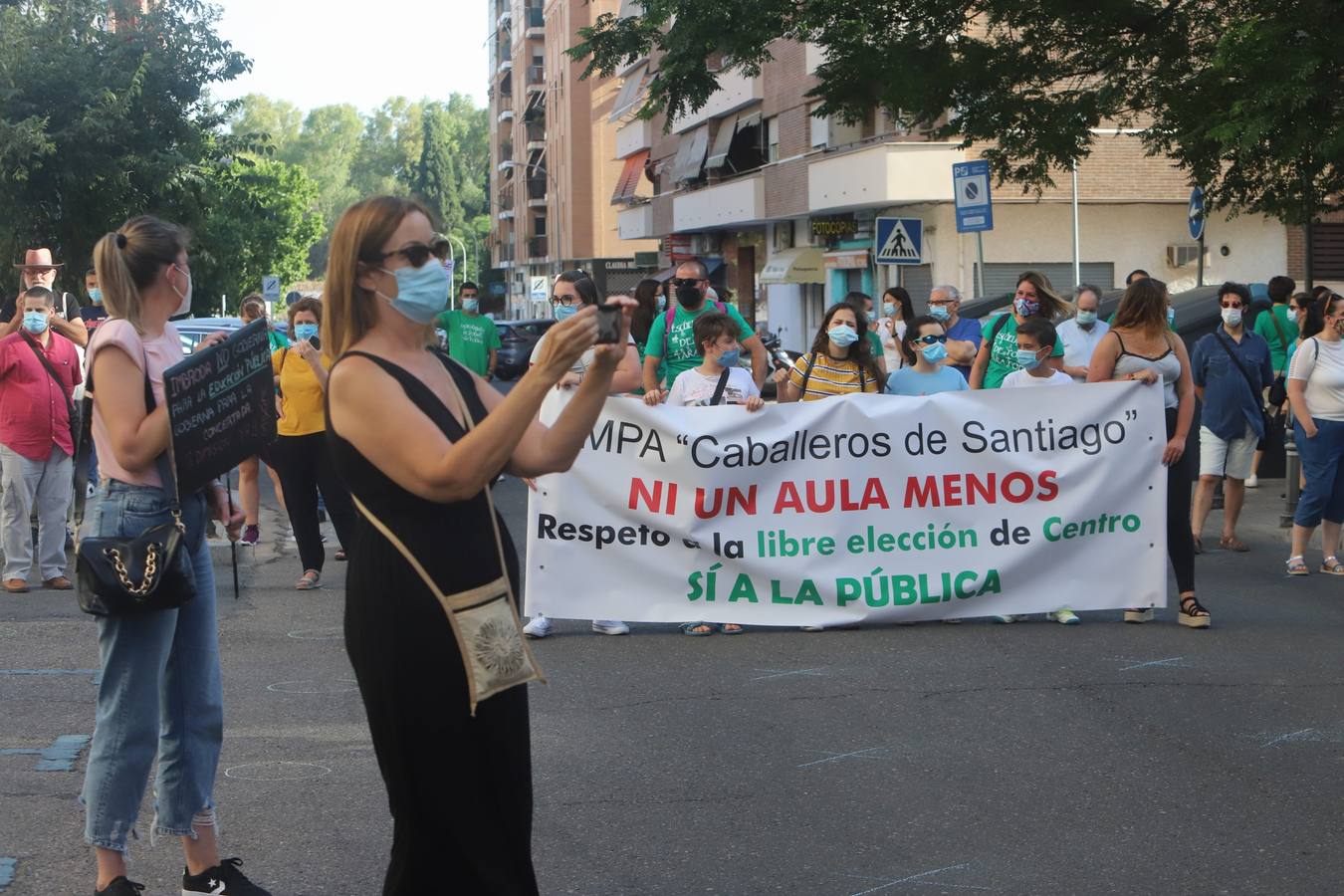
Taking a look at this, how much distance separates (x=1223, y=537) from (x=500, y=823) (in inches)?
397

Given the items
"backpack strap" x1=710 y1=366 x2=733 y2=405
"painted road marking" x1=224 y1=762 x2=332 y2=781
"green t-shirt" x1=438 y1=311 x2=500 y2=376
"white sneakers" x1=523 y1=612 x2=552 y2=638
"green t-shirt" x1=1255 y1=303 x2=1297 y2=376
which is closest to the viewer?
"painted road marking" x1=224 y1=762 x2=332 y2=781

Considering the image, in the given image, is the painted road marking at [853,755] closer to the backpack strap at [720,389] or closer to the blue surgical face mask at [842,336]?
the backpack strap at [720,389]

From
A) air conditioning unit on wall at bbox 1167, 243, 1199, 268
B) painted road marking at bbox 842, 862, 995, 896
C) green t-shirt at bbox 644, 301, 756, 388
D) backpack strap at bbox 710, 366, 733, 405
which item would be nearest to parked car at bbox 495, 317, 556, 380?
air conditioning unit on wall at bbox 1167, 243, 1199, 268

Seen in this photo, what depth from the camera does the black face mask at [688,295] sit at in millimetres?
10719

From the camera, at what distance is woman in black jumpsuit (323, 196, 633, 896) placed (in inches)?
133

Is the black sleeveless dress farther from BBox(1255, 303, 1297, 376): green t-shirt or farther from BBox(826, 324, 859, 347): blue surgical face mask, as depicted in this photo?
BBox(1255, 303, 1297, 376): green t-shirt

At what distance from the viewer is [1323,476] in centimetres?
1109

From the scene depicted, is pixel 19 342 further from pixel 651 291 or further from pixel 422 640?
pixel 422 640

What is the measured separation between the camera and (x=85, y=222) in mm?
36750

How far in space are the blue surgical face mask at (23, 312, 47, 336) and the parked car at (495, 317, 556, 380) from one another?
34095 millimetres

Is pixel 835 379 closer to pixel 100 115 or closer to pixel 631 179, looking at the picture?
pixel 100 115

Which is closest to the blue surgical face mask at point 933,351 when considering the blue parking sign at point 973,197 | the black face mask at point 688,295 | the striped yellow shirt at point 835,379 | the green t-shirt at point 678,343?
the striped yellow shirt at point 835,379

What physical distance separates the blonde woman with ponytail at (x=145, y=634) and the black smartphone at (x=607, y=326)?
5.62 ft

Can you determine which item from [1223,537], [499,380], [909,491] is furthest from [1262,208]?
[499,380]
